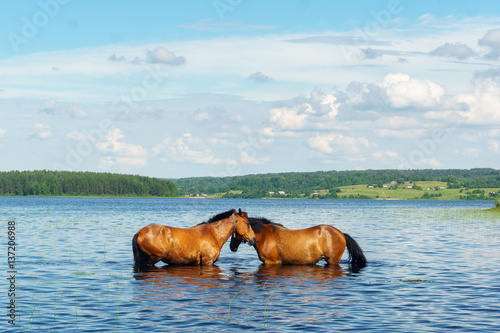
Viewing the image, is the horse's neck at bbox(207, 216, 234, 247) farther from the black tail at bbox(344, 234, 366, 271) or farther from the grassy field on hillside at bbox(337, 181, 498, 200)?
the grassy field on hillside at bbox(337, 181, 498, 200)

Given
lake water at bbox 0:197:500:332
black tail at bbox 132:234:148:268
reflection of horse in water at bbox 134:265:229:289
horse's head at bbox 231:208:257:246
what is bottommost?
lake water at bbox 0:197:500:332

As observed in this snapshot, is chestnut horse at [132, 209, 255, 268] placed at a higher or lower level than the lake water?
higher

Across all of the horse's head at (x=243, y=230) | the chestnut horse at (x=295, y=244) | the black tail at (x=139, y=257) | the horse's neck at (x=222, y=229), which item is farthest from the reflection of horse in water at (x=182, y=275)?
the chestnut horse at (x=295, y=244)

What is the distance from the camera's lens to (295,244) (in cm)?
1858

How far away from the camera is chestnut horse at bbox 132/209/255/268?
17422 mm

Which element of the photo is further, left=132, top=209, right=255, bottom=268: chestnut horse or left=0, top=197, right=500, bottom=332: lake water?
left=132, top=209, right=255, bottom=268: chestnut horse

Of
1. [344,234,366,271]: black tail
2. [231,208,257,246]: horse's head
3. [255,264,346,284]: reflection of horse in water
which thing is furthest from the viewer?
[344,234,366,271]: black tail

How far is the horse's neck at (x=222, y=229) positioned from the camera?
18.3 m

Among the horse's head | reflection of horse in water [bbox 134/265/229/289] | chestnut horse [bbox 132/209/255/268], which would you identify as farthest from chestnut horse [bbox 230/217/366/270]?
reflection of horse in water [bbox 134/265/229/289]

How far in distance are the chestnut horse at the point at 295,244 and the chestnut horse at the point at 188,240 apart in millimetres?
459

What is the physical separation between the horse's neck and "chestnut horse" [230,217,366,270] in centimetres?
31

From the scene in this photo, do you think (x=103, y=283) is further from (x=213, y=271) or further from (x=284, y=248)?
(x=284, y=248)

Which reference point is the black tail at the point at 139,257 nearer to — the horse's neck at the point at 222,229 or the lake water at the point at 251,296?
the lake water at the point at 251,296

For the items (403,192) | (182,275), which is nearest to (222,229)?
(182,275)
